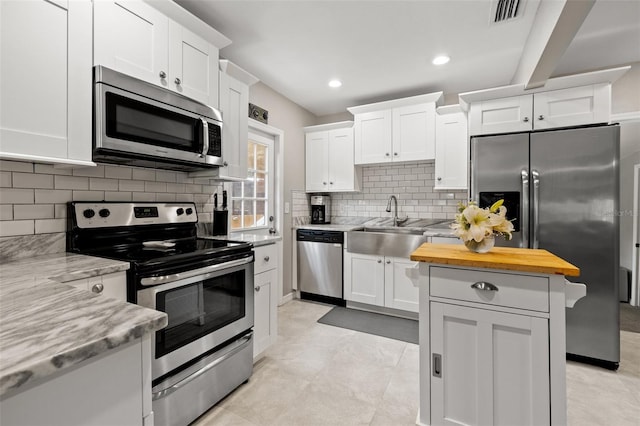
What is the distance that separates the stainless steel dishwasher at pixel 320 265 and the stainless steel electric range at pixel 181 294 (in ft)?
5.48

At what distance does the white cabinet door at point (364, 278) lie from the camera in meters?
3.37

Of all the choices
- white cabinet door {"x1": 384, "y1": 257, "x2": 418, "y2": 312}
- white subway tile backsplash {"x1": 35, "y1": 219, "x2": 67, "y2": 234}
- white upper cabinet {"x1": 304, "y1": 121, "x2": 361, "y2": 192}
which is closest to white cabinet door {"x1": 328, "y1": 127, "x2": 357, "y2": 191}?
white upper cabinet {"x1": 304, "y1": 121, "x2": 361, "y2": 192}

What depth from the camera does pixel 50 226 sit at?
→ 5.38 feet

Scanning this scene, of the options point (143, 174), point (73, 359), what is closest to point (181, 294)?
point (143, 174)

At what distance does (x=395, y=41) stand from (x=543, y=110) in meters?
1.38

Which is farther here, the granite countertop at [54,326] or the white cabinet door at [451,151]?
the white cabinet door at [451,151]

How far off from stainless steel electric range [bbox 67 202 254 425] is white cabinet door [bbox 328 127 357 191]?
2.12m

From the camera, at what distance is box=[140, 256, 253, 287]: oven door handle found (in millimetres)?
1434

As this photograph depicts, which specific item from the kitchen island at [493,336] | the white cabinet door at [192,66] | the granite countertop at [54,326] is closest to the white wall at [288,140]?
the white cabinet door at [192,66]

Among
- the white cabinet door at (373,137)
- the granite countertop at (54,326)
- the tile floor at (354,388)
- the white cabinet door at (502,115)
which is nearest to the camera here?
the granite countertop at (54,326)

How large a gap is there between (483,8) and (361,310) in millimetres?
2995

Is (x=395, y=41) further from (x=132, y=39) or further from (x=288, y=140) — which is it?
(x=132, y=39)

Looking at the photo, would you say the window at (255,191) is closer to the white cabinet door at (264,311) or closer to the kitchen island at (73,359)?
the white cabinet door at (264,311)

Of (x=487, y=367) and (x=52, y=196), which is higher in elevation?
(x=52, y=196)
